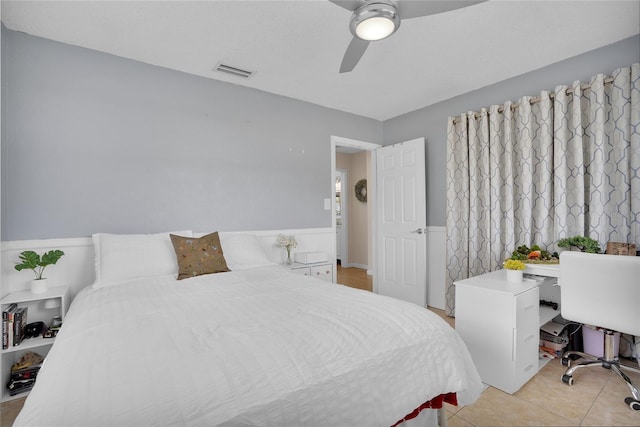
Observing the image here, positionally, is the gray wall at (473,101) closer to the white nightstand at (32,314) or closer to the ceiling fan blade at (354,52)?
the ceiling fan blade at (354,52)

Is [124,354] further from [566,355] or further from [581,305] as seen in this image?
[566,355]

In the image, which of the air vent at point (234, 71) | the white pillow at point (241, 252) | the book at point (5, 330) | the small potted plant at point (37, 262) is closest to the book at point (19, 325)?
the book at point (5, 330)

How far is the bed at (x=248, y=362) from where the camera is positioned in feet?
2.51

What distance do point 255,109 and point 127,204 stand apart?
1.58 meters

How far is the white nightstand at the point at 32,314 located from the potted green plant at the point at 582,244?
3.77 metres

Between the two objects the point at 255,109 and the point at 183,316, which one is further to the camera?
the point at 255,109

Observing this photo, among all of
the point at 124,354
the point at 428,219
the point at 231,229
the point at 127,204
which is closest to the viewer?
the point at 124,354

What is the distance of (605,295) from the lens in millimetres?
1819

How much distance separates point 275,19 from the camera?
2.08 metres

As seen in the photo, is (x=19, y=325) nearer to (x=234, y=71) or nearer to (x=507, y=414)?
(x=234, y=71)

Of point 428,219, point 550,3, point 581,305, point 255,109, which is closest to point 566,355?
point 581,305

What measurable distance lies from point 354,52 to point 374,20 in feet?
1.39

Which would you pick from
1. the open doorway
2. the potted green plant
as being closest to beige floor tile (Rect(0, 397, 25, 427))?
the potted green plant

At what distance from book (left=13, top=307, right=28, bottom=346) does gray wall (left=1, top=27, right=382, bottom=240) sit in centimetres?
54
